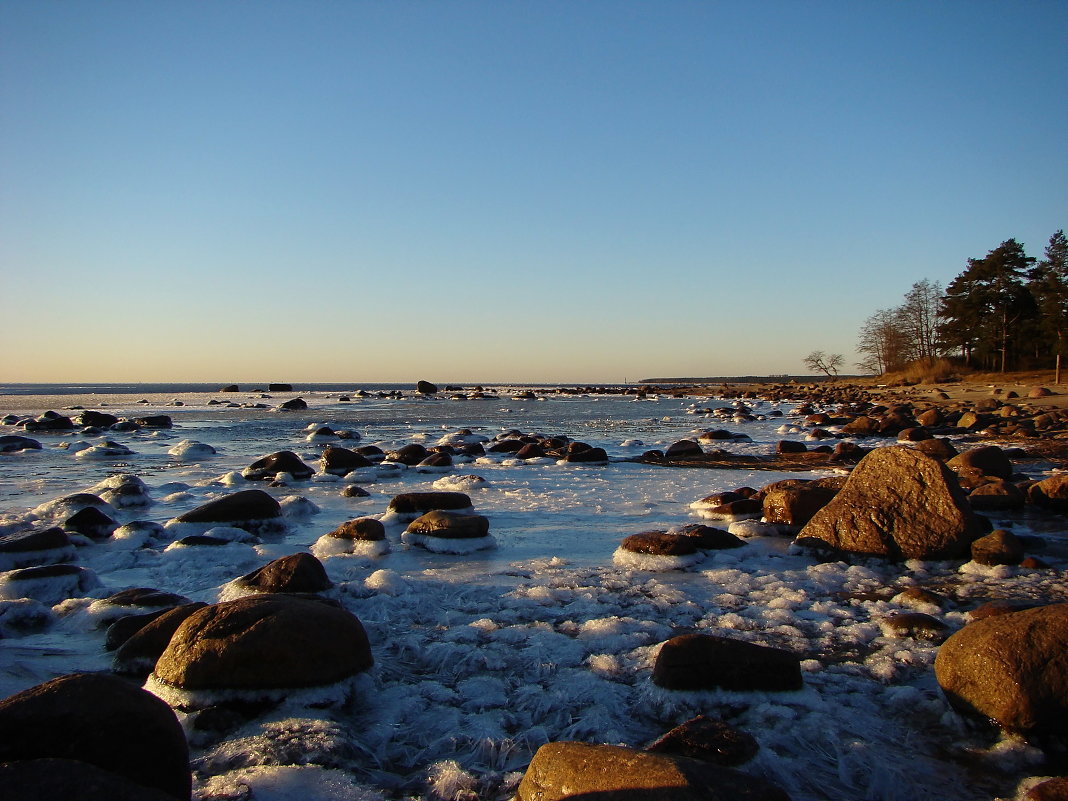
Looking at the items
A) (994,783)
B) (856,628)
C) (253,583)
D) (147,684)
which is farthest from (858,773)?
(253,583)

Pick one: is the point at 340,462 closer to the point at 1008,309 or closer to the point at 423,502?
the point at 423,502

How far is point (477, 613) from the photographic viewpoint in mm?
4520

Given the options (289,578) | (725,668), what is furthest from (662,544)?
(289,578)

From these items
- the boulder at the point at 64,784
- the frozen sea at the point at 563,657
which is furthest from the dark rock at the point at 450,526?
the boulder at the point at 64,784

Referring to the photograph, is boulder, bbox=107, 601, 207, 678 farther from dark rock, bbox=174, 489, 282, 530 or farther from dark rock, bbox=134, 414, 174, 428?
dark rock, bbox=134, 414, 174, 428

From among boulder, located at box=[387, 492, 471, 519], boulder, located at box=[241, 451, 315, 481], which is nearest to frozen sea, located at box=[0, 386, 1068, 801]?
boulder, located at box=[387, 492, 471, 519]

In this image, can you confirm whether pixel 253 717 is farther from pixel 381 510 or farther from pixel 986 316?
pixel 986 316

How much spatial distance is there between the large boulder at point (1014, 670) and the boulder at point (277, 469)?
33.2 feet

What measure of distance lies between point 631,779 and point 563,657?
1543 millimetres

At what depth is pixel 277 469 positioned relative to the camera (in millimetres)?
11609

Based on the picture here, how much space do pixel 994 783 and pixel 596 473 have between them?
30.2 ft

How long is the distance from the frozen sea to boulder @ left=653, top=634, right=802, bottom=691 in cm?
7

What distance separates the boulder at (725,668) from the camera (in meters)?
3.25

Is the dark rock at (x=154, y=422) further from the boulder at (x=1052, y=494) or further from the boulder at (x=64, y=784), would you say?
the boulder at (x=1052, y=494)
